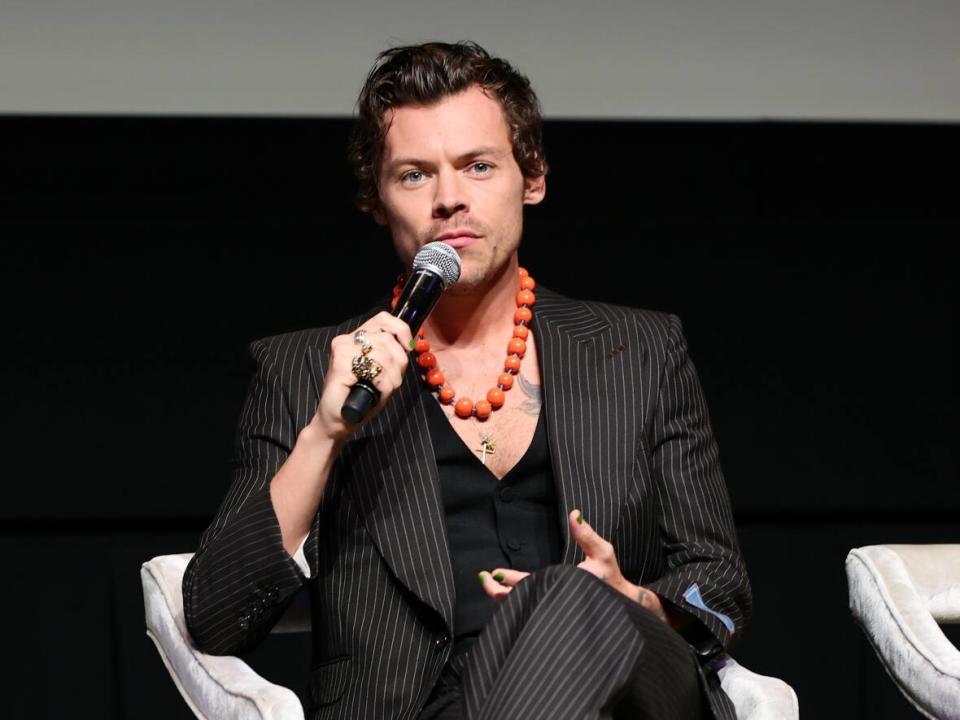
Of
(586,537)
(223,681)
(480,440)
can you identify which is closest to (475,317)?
(480,440)

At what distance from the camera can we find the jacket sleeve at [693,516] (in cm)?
184

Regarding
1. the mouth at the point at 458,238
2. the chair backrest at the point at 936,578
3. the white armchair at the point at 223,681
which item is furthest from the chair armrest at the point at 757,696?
the mouth at the point at 458,238

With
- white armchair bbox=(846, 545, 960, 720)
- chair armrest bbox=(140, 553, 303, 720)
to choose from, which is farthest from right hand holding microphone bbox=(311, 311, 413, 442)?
white armchair bbox=(846, 545, 960, 720)

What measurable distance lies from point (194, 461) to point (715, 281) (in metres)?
1.04

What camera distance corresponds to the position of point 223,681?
5.84 feet

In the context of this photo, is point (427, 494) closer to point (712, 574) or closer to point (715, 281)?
point (712, 574)

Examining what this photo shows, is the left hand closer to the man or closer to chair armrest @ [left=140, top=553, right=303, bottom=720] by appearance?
the man

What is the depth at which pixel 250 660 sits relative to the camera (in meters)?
2.80

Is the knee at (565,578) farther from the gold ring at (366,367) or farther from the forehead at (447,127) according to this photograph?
the forehead at (447,127)

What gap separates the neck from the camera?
210 cm

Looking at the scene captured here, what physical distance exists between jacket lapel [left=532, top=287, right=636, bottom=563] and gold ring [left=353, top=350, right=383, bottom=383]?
1.19 feet

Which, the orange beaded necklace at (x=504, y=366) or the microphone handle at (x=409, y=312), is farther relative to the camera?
the orange beaded necklace at (x=504, y=366)

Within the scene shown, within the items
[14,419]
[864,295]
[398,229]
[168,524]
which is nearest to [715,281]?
[864,295]

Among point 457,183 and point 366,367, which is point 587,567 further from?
point 457,183
